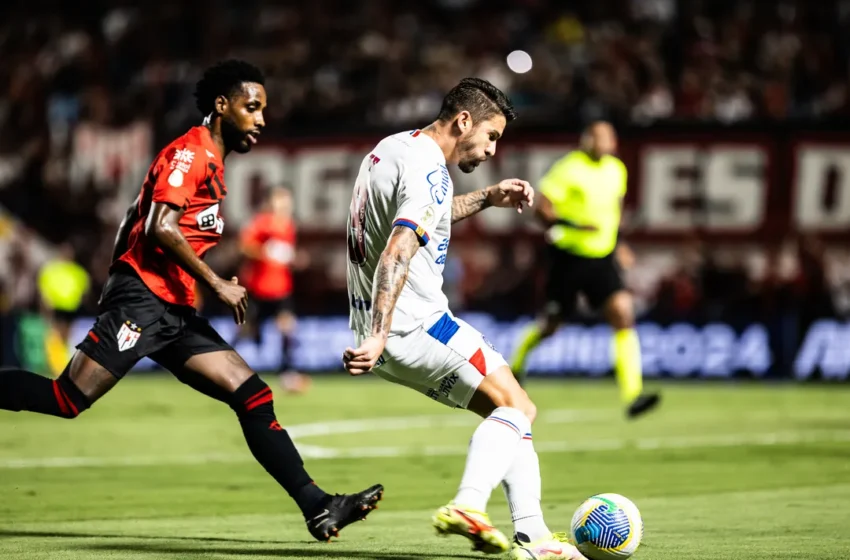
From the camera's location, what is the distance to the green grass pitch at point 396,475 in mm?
7363

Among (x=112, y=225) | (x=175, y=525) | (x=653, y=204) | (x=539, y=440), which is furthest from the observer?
(x=112, y=225)

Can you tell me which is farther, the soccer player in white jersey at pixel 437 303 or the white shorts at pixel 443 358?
the white shorts at pixel 443 358

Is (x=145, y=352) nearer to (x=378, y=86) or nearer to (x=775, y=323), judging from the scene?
(x=775, y=323)

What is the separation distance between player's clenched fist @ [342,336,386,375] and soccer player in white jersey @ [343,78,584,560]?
29 millimetres

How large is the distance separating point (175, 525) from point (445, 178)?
3.13 metres

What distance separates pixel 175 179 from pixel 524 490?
252 cm

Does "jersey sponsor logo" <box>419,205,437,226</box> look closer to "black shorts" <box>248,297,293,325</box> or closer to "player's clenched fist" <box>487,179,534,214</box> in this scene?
"player's clenched fist" <box>487,179,534,214</box>

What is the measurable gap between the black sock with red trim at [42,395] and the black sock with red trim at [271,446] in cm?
87

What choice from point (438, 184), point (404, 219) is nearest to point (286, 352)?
point (438, 184)

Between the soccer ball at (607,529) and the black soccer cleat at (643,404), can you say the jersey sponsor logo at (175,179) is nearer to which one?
the soccer ball at (607,529)

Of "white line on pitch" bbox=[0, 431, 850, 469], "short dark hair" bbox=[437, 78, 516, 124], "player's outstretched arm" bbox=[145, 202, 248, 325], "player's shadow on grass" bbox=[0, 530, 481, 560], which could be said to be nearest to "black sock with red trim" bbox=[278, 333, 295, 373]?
"white line on pitch" bbox=[0, 431, 850, 469]

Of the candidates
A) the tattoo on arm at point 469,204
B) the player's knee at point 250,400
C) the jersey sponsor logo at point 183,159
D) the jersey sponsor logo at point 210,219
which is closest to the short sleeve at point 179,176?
the jersey sponsor logo at point 183,159

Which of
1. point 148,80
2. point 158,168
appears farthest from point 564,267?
point 148,80

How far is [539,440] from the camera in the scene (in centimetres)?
1307
